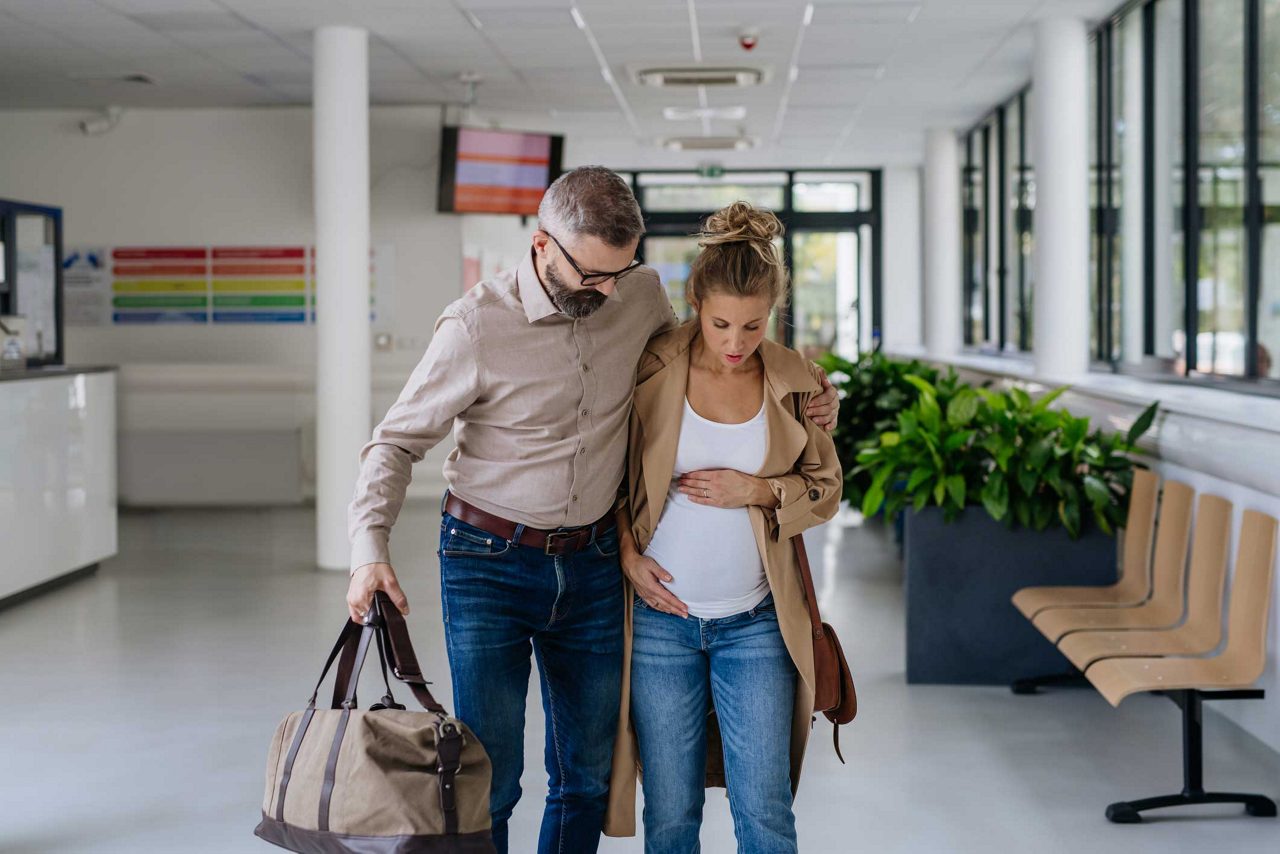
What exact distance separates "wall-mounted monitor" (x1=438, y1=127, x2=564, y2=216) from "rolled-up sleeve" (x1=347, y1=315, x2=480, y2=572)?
7796 mm

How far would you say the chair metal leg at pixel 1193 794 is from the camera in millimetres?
3789

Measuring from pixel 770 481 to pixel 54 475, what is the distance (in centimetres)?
561

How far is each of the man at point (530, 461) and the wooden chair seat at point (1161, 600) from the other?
2.32 m

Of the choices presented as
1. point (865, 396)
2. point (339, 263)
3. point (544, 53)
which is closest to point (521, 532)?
point (339, 263)

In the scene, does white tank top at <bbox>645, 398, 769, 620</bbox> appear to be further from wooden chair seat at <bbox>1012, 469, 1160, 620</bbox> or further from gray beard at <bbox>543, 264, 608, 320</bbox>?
wooden chair seat at <bbox>1012, 469, 1160, 620</bbox>

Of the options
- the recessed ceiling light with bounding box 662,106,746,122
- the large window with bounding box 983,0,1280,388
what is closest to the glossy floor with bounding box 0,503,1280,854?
the large window with bounding box 983,0,1280,388

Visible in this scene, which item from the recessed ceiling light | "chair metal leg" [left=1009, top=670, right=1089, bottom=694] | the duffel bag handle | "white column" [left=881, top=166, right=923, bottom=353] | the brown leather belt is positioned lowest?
"chair metal leg" [left=1009, top=670, right=1089, bottom=694]

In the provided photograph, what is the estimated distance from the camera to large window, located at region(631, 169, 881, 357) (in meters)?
16.8

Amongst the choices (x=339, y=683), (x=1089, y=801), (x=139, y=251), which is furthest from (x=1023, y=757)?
(x=139, y=251)

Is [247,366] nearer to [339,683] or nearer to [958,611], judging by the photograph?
[958,611]

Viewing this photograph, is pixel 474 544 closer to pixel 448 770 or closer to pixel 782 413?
pixel 448 770

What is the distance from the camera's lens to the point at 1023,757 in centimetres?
437

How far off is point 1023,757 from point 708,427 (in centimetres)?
241

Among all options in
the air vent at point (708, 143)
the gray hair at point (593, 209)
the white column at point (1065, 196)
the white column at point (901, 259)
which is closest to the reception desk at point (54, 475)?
the gray hair at point (593, 209)
